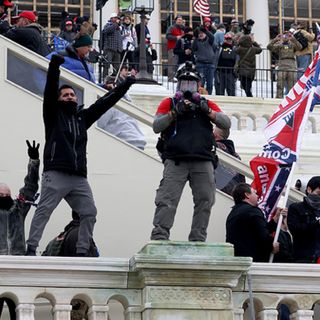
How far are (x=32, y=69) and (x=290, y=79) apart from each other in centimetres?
1306

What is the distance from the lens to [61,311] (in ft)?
42.4

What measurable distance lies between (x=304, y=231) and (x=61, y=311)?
3.22 m

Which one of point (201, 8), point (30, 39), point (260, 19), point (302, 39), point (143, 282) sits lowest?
point (143, 282)

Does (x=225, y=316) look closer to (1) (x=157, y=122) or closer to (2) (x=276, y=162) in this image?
(1) (x=157, y=122)

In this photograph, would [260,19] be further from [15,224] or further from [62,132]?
[62,132]

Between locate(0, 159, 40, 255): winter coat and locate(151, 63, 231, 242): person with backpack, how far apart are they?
5.38 ft

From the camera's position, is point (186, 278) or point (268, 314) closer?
point (186, 278)

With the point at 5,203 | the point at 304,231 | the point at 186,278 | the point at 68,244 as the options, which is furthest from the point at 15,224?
the point at 304,231

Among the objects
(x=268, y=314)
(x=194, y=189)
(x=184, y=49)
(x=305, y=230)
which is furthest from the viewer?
(x=184, y=49)

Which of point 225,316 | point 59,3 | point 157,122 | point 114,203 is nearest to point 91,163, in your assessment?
point 114,203

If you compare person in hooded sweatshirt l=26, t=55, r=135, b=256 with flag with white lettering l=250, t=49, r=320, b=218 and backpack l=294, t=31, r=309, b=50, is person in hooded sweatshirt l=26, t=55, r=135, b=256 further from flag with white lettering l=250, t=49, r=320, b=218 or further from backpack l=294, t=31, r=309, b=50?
backpack l=294, t=31, r=309, b=50

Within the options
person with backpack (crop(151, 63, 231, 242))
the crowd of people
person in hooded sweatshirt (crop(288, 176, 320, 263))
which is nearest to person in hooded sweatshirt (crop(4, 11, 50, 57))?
the crowd of people

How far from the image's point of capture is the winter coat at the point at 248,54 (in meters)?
30.0

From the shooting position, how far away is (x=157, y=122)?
45.7ft
